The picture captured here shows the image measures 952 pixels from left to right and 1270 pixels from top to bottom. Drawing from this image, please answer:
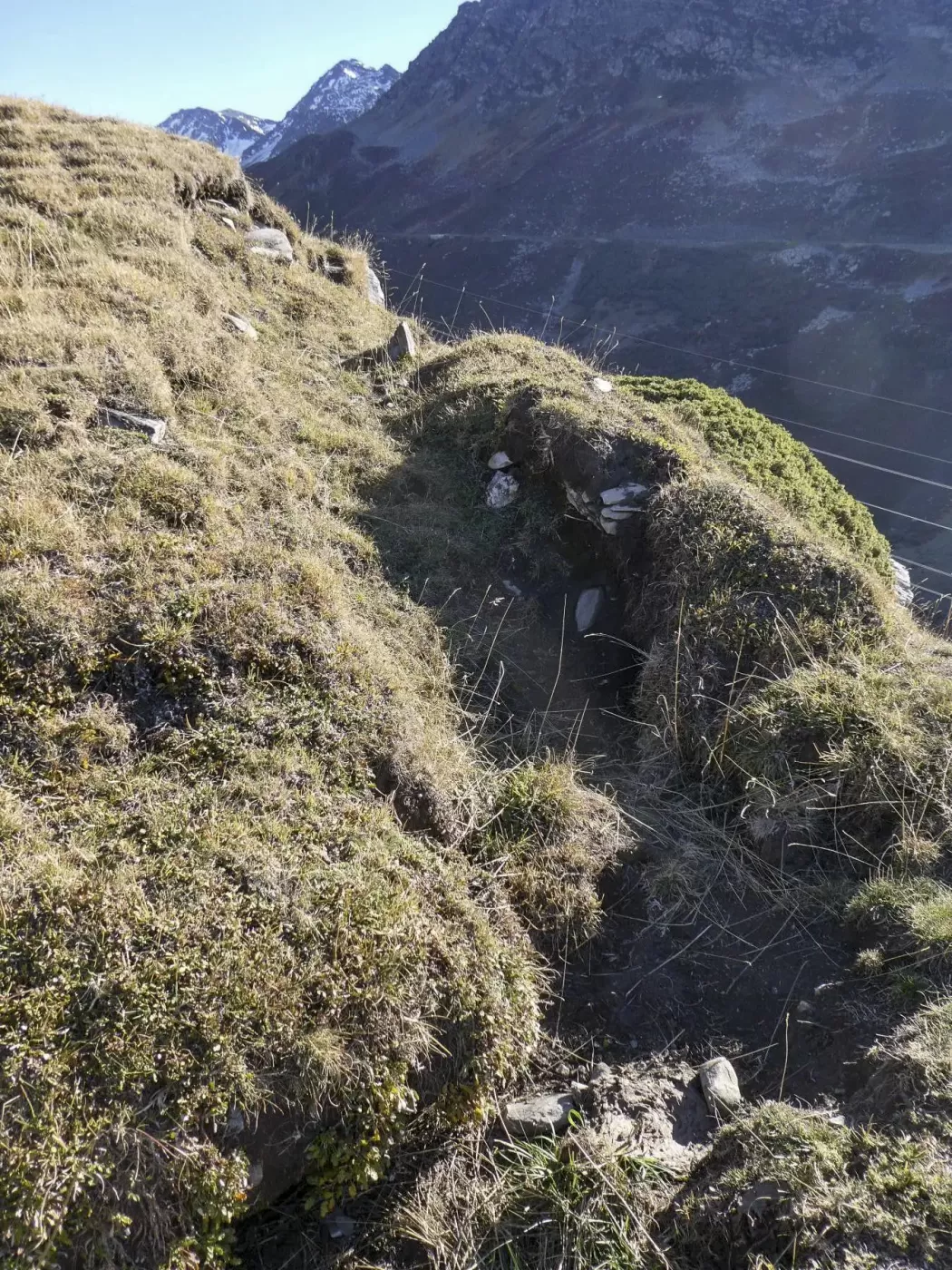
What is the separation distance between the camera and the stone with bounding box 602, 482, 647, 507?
5695mm

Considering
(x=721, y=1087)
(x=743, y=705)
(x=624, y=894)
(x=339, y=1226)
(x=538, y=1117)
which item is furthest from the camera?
(x=743, y=705)

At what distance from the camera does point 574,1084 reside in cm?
318

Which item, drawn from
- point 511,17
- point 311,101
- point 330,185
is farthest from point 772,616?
point 311,101

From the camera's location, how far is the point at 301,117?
113375 millimetres

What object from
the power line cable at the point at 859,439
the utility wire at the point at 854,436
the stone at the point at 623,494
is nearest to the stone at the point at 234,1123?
the stone at the point at 623,494

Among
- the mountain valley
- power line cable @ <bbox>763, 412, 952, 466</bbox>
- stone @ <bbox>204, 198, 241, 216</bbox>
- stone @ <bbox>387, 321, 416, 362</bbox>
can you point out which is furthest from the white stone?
power line cable @ <bbox>763, 412, 952, 466</bbox>

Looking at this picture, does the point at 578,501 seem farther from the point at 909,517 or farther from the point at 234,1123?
the point at 909,517

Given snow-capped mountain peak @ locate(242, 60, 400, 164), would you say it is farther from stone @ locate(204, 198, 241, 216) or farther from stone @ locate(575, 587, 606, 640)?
stone @ locate(575, 587, 606, 640)

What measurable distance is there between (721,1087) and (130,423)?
16.2 ft

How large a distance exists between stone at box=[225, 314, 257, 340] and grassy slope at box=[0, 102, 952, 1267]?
1.47 feet

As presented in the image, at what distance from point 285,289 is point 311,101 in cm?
14182

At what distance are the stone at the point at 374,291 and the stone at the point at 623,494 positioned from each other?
6.82 m

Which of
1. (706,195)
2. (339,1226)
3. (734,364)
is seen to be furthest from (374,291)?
(706,195)

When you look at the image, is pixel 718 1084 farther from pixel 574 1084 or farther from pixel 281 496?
pixel 281 496
